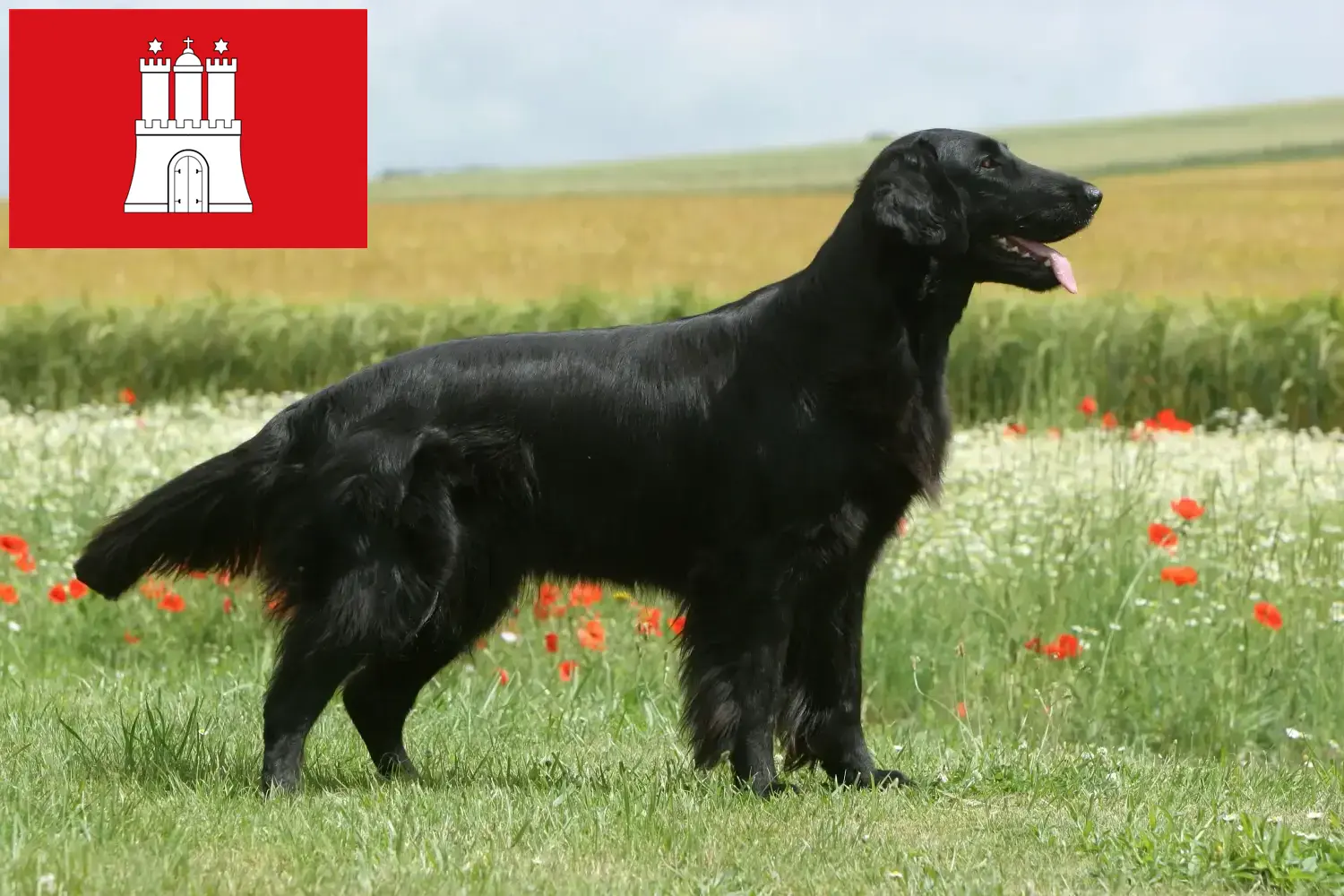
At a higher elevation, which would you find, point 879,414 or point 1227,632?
point 879,414

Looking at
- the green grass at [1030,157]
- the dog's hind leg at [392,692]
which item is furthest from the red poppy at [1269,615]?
the green grass at [1030,157]

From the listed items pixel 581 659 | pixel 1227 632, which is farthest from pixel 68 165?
pixel 1227 632

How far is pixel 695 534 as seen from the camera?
170 inches

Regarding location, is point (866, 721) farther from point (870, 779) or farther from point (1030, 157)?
point (1030, 157)

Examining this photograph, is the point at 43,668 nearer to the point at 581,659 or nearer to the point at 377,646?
the point at 581,659

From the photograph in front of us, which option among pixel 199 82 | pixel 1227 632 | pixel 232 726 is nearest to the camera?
pixel 232 726

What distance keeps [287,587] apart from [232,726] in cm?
88

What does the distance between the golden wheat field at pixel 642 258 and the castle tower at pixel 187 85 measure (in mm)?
3599

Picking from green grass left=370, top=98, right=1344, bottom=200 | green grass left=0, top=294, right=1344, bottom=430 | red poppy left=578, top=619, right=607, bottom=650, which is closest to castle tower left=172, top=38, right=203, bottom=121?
green grass left=0, top=294, right=1344, bottom=430

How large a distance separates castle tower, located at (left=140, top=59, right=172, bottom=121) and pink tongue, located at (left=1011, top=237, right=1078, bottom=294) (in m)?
8.23

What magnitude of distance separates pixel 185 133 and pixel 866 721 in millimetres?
7269

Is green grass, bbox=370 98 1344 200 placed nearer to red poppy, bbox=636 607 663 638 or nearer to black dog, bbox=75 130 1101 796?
red poppy, bbox=636 607 663 638

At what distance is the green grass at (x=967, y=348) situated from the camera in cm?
1228

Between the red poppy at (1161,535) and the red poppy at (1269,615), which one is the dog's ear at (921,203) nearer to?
the red poppy at (1269,615)
